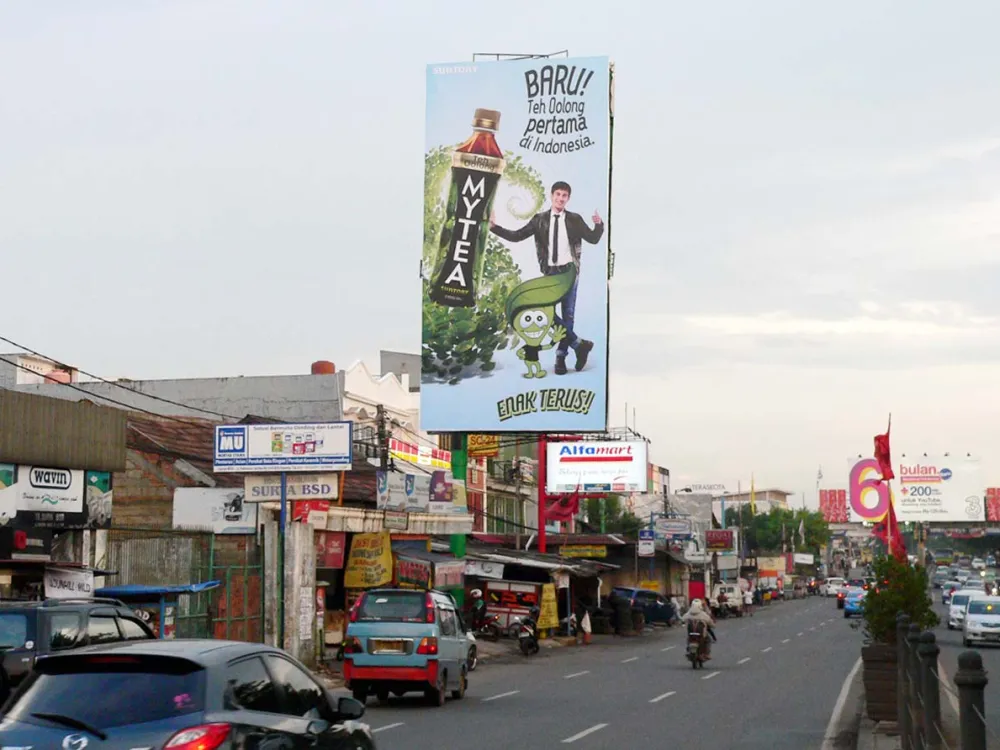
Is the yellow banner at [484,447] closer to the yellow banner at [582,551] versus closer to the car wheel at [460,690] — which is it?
the yellow banner at [582,551]

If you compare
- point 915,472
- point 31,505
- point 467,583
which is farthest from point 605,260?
point 915,472

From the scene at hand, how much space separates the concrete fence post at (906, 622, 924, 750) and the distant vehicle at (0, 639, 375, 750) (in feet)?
19.0

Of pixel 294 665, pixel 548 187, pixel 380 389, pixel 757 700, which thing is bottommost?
pixel 757 700

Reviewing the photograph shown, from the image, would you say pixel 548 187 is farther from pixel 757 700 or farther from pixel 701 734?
pixel 701 734

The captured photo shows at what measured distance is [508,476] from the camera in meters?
74.8

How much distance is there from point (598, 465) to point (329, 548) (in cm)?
3453

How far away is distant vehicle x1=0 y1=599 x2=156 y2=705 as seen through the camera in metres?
14.6

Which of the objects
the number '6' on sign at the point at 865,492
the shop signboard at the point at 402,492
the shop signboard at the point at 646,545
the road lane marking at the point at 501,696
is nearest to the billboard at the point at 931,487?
the number '6' on sign at the point at 865,492

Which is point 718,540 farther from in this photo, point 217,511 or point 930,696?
point 930,696

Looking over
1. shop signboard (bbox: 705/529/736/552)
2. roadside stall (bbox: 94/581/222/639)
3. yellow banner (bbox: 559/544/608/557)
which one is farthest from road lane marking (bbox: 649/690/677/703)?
shop signboard (bbox: 705/529/736/552)

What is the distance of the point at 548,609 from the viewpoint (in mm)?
49969

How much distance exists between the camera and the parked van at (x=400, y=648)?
74.7 ft

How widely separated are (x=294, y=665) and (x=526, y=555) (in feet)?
145

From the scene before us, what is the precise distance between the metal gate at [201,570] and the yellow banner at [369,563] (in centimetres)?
465
